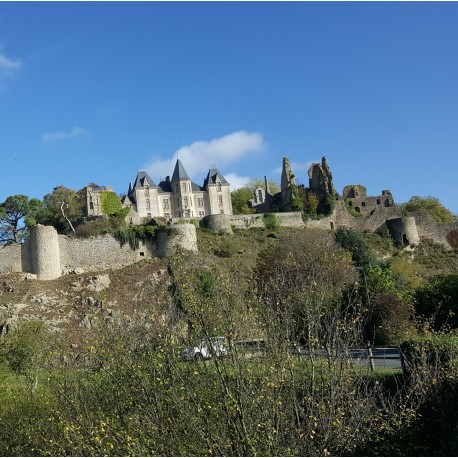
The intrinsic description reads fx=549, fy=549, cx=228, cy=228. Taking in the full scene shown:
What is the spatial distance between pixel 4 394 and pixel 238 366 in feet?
33.6

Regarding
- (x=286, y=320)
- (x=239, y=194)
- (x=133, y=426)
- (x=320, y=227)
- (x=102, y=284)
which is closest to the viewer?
(x=133, y=426)

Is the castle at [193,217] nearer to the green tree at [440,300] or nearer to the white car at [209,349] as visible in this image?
the green tree at [440,300]

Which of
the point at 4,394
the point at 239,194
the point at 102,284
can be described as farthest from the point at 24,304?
the point at 239,194

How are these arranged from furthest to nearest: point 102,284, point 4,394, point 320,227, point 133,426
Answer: point 320,227 → point 102,284 → point 4,394 → point 133,426

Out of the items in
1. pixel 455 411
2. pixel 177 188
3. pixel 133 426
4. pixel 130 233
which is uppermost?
pixel 177 188

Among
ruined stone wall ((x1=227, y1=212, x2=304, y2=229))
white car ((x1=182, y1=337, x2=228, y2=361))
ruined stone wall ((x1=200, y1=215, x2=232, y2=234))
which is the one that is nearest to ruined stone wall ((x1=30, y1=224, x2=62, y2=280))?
ruined stone wall ((x1=200, y1=215, x2=232, y2=234))

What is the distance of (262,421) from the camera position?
9.20m

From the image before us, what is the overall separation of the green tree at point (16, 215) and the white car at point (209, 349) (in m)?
48.5

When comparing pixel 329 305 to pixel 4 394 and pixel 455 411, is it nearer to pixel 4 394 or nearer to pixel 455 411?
pixel 455 411

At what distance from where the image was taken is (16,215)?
185 ft

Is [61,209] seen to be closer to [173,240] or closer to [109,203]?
[109,203]

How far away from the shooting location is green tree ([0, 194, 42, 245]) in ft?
181

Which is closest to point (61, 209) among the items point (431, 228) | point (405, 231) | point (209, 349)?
point (405, 231)

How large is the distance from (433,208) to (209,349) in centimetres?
7626
